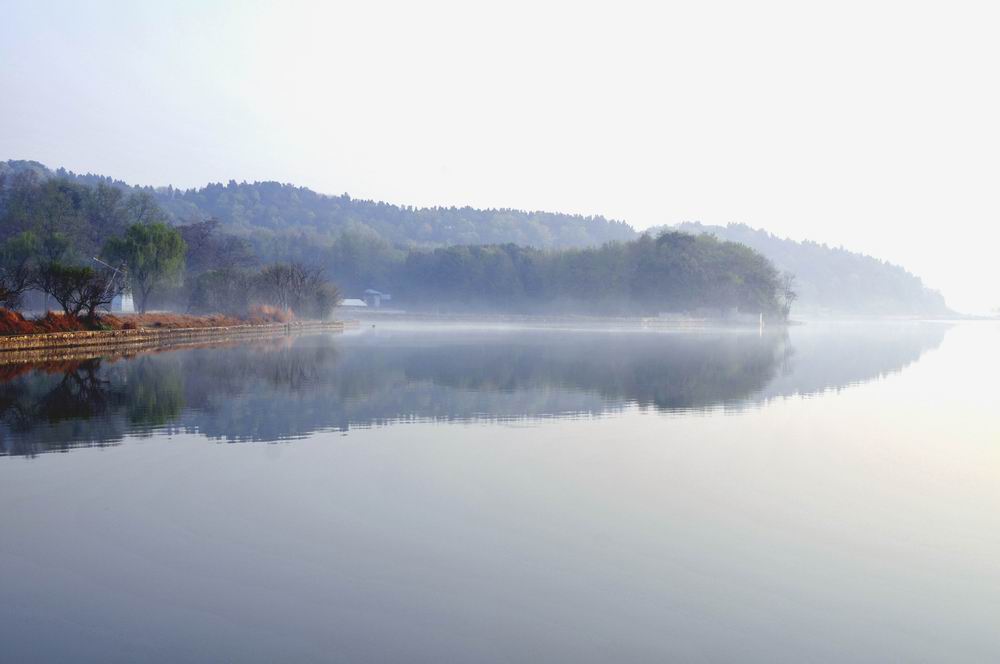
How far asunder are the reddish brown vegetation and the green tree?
2.88 metres

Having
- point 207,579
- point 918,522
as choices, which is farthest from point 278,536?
point 918,522

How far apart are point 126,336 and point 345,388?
1910cm

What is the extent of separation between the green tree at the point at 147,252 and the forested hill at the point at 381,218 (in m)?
112

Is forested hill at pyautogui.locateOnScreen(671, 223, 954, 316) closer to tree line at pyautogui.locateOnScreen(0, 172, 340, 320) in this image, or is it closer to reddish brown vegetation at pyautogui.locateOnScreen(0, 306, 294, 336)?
tree line at pyautogui.locateOnScreen(0, 172, 340, 320)

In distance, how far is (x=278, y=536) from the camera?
7.93 metres

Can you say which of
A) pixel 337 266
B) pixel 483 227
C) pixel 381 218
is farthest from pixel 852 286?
pixel 337 266

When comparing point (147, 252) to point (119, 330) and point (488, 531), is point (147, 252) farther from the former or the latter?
point (488, 531)

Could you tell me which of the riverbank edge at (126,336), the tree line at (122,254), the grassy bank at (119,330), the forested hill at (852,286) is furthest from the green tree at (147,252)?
the forested hill at (852,286)

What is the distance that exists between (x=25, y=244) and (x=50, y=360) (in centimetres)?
3323

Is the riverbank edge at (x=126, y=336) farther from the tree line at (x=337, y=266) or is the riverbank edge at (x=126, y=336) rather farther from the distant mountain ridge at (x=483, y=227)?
the distant mountain ridge at (x=483, y=227)

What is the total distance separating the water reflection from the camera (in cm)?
1427

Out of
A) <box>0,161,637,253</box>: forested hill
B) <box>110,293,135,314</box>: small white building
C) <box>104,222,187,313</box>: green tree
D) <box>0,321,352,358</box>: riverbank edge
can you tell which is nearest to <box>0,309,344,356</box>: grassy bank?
<box>0,321,352,358</box>: riverbank edge

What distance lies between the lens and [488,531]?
8242 mm

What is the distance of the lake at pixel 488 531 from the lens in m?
5.91
